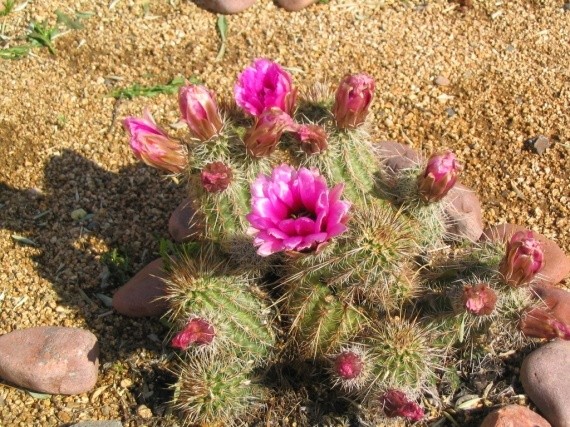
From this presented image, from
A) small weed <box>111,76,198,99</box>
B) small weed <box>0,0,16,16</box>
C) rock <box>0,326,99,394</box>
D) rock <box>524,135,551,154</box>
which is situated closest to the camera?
rock <box>0,326,99,394</box>

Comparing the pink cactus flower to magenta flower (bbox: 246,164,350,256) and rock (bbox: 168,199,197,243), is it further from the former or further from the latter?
rock (bbox: 168,199,197,243)

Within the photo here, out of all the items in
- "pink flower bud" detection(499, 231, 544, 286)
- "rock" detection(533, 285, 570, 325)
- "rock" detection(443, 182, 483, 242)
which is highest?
"pink flower bud" detection(499, 231, 544, 286)

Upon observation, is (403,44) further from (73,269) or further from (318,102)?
(73,269)

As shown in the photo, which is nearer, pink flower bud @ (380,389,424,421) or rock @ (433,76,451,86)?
pink flower bud @ (380,389,424,421)

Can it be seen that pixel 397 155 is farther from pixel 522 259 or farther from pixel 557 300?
pixel 522 259

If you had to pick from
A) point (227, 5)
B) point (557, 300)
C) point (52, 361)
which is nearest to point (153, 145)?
point (52, 361)

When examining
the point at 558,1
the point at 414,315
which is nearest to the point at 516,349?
the point at 414,315

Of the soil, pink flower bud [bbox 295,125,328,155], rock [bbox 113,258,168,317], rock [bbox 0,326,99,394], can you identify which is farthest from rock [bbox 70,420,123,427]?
pink flower bud [bbox 295,125,328,155]

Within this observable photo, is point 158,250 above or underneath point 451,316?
underneath

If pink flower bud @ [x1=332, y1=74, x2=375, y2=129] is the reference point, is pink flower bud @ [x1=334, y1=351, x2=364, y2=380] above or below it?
below
